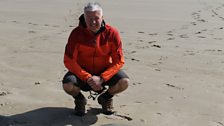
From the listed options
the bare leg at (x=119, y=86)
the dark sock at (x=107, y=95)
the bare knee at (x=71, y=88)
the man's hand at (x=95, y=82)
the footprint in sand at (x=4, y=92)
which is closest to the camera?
the man's hand at (x=95, y=82)

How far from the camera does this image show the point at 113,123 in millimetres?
4258

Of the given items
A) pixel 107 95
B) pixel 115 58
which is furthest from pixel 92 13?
pixel 107 95

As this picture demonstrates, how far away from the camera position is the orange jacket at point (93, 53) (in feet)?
13.9

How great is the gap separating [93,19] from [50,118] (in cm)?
109

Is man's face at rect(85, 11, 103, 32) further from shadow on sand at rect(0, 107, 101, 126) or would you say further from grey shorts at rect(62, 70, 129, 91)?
shadow on sand at rect(0, 107, 101, 126)

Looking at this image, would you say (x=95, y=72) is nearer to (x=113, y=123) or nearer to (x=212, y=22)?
(x=113, y=123)

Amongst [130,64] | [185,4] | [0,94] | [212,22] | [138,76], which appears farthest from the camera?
[185,4]

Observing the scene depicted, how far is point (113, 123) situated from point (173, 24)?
558cm

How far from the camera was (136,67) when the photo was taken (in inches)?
252

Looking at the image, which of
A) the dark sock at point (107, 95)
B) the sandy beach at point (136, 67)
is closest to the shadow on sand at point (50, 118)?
the sandy beach at point (136, 67)

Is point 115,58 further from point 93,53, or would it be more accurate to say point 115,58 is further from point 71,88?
point 71,88

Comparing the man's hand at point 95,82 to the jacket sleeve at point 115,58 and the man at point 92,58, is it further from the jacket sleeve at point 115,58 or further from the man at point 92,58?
the jacket sleeve at point 115,58

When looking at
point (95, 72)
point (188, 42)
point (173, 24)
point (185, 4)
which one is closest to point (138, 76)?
point (95, 72)

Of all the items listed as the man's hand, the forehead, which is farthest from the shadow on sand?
the forehead
